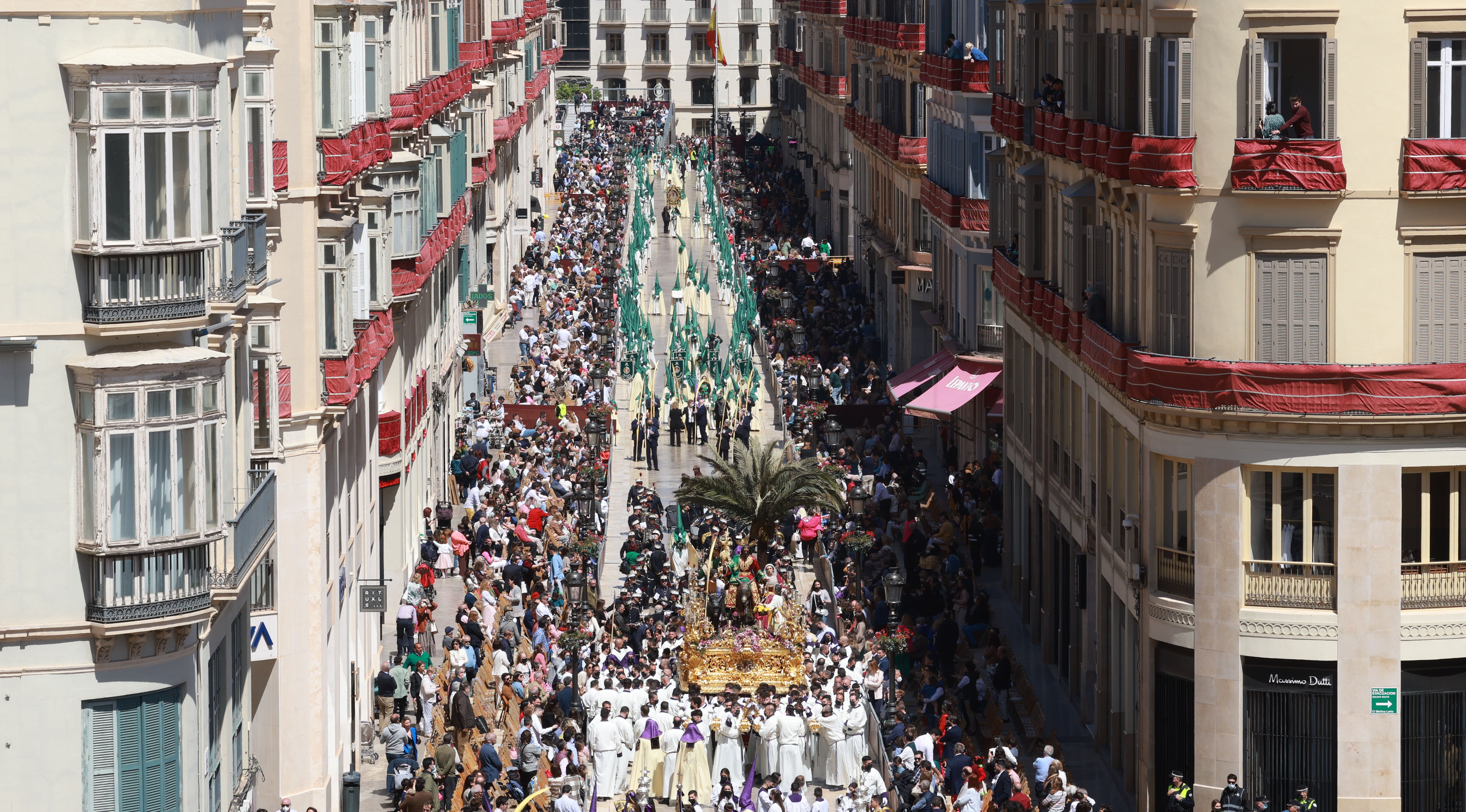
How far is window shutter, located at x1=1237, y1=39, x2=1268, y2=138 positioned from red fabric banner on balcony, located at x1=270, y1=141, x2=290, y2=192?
14.0 meters

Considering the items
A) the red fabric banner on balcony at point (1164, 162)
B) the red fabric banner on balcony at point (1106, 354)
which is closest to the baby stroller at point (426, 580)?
the red fabric banner on balcony at point (1106, 354)

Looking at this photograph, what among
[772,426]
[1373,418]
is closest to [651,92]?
[772,426]

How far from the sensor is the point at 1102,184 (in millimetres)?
39094

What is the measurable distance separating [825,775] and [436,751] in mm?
6180

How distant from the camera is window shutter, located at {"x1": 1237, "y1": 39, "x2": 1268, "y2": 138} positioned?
108 ft

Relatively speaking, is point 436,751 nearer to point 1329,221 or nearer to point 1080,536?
point 1080,536

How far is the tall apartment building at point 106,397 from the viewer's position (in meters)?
22.3

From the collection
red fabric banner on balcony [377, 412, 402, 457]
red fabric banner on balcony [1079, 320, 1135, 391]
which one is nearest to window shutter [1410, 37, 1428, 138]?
red fabric banner on balcony [1079, 320, 1135, 391]

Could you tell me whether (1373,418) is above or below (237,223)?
below

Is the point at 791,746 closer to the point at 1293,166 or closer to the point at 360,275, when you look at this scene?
the point at 360,275

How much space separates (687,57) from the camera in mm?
171375

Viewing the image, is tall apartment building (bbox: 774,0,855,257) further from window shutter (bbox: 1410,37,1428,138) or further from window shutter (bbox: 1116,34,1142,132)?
window shutter (bbox: 1410,37,1428,138)

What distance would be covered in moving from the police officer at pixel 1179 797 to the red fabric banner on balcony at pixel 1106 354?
593 cm

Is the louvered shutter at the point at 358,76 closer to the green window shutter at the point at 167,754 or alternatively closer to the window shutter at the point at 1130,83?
A: the window shutter at the point at 1130,83
